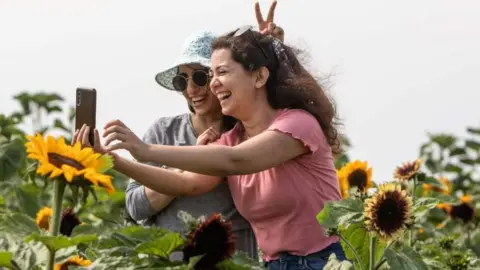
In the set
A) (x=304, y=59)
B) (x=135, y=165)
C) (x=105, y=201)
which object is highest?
(x=304, y=59)

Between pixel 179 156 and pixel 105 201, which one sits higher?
pixel 179 156

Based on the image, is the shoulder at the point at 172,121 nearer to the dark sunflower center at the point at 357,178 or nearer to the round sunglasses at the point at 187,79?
the round sunglasses at the point at 187,79

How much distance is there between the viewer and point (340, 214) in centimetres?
245

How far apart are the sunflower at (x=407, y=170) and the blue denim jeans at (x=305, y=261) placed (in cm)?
121

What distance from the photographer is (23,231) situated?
2.07 meters

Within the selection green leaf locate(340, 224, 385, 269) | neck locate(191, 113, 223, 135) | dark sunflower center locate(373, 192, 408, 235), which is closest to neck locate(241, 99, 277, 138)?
neck locate(191, 113, 223, 135)

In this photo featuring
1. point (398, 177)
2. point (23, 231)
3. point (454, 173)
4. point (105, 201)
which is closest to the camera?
point (23, 231)

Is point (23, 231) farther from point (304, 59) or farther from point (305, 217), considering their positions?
point (304, 59)

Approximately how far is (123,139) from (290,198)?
0.52 m

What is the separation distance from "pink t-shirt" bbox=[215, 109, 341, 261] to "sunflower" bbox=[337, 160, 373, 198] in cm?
154

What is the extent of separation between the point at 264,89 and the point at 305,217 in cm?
35

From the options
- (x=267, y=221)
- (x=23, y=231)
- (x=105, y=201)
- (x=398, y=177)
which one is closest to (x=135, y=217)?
(x=267, y=221)

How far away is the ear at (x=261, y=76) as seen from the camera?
9.57ft

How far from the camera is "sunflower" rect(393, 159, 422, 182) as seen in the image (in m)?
3.98
